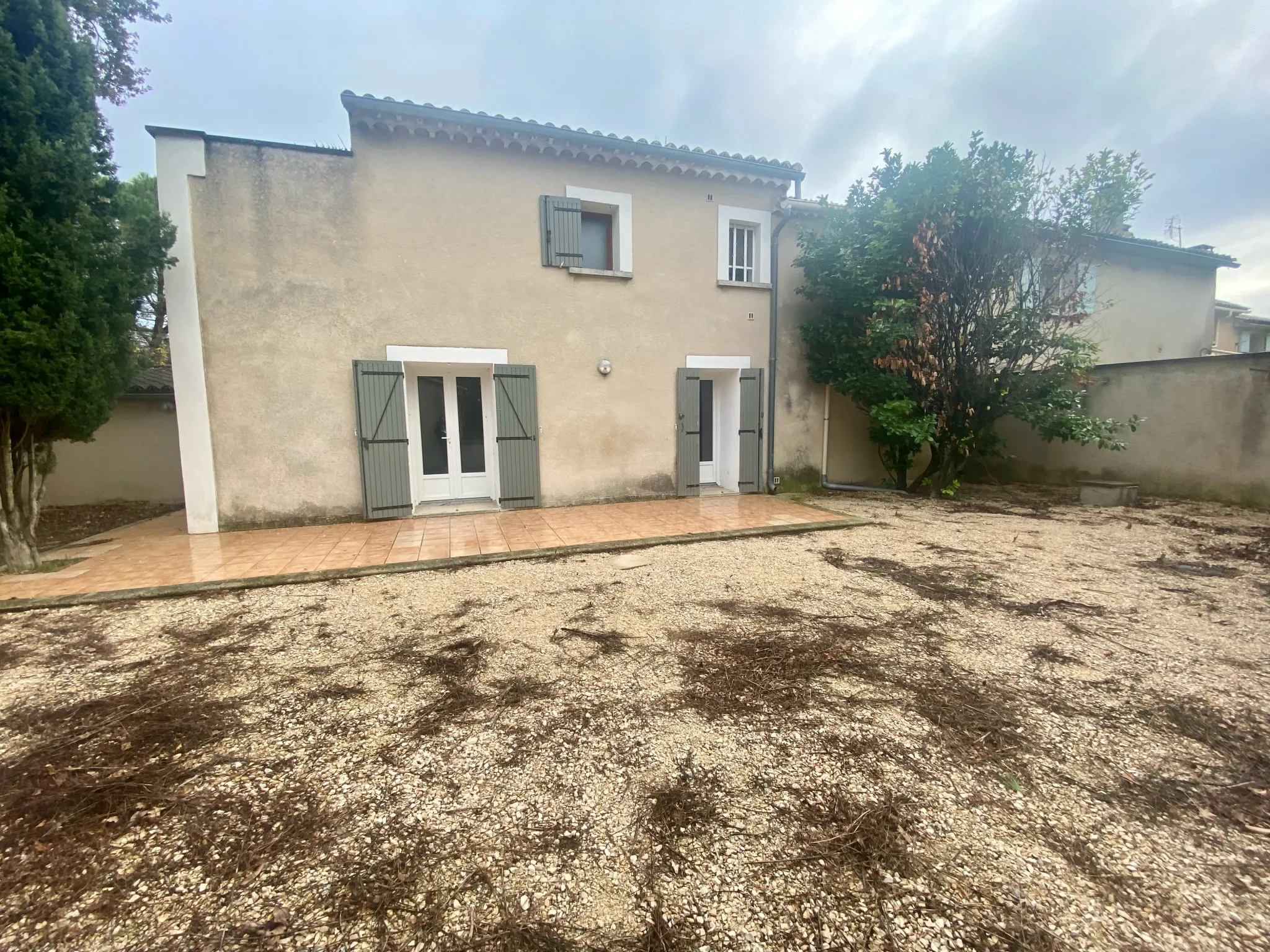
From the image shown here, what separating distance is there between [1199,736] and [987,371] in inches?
268

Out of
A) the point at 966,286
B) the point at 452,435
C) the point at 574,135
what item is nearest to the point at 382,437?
the point at 452,435

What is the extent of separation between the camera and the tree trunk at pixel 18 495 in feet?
15.6

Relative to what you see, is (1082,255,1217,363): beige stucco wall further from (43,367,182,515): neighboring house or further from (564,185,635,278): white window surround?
(43,367,182,515): neighboring house

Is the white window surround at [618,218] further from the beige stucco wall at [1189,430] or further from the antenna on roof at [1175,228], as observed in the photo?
the antenna on roof at [1175,228]

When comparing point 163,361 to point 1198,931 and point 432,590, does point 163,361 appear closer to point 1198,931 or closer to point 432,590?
point 432,590

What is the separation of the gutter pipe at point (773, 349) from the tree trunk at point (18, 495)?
886 cm

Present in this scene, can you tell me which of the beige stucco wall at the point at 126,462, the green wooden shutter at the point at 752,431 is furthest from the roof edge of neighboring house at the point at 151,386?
the green wooden shutter at the point at 752,431

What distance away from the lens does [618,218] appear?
762 cm

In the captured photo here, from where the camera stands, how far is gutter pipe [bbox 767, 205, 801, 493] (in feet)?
27.6

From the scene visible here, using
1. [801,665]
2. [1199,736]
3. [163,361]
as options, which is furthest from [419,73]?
[1199,736]

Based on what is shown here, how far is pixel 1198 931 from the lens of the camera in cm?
141

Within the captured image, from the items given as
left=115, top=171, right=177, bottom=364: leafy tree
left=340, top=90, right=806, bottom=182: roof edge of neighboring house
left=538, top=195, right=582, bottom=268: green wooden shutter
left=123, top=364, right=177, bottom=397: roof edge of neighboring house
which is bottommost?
left=123, top=364, right=177, bottom=397: roof edge of neighboring house

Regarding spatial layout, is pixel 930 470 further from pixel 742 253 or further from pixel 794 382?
pixel 742 253

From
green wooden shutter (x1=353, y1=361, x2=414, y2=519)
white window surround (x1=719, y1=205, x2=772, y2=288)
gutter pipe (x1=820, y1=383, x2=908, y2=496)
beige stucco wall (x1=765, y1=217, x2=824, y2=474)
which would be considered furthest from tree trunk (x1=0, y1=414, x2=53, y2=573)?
gutter pipe (x1=820, y1=383, x2=908, y2=496)
